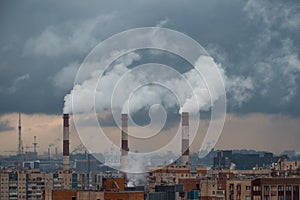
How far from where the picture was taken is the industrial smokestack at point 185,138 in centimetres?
2652

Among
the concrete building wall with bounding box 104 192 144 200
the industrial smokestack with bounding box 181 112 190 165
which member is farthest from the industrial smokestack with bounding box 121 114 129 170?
the concrete building wall with bounding box 104 192 144 200

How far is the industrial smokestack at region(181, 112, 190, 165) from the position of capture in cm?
2652

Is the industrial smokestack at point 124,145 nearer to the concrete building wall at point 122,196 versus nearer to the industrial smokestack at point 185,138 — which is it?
the industrial smokestack at point 185,138

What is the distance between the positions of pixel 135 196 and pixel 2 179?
17448 mm

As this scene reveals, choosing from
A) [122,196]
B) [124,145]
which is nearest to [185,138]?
[124,145]

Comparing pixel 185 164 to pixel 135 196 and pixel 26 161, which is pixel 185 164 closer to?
pixel 135 196

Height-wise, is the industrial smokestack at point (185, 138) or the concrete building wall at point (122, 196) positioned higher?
→ the industrial smokestack at point (185, 138)

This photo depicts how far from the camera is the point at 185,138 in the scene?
27.9 meters

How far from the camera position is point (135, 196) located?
13914 millimetres

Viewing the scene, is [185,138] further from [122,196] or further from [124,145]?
[122,196]

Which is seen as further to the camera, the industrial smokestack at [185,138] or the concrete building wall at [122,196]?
the industrial smokestack at [185,138]

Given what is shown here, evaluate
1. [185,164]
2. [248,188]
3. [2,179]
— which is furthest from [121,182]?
[2,179]

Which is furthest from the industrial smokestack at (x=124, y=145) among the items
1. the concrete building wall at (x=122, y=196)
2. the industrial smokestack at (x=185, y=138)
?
the concrete building wall at (x=122, y=196)

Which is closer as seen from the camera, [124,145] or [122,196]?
[122,196]
